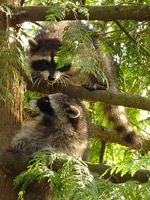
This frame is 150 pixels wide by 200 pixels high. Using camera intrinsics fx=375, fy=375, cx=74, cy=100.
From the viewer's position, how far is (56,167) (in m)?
2.74

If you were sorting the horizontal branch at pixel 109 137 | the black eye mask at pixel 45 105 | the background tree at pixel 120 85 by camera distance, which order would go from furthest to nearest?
1. the horizontal branch at pixel 109 137
2. the black eye mask at pixel 45 105
3. the background tree at pixel 120 85

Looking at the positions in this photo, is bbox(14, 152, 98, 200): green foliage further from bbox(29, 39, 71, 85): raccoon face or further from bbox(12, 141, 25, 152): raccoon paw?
bbox(29, 39, 71, 85): raccoon face

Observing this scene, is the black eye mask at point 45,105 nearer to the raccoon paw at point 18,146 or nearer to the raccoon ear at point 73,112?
the raccoon ear at point 73,112

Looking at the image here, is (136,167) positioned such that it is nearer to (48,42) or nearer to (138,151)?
(138,151)

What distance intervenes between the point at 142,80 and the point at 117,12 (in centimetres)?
188

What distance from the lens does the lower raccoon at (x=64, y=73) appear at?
4.54m

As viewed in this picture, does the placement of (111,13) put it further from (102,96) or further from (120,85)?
(120,85)

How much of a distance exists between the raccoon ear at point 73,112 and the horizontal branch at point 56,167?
3.19ft

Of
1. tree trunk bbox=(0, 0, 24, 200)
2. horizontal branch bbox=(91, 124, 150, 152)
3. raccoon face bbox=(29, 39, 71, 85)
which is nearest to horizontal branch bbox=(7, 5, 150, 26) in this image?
tree trunk bbox=(0, 0, 24, 200)

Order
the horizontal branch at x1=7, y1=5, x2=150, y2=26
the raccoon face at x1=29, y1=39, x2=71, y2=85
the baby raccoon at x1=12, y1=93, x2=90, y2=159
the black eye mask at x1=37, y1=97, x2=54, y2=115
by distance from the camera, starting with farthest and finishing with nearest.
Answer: the raccoon face at x1=29, y1=39, x2=71, y2=85
the black eye mask at x1=37, y1=97, x2=54, y2=115
the baby raccoon at x1=12, y1=93, x2=90, y2=159
the horizontal branch at x1=7, y1=5, x2=150, y2=26

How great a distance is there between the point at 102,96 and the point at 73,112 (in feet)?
1.10

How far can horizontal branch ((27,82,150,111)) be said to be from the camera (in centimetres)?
354

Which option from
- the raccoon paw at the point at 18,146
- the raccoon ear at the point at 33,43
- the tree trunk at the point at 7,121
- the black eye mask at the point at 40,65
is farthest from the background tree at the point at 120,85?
the raccoon ear at the point at 33,43

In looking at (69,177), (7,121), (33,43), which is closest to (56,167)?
(69,177)
